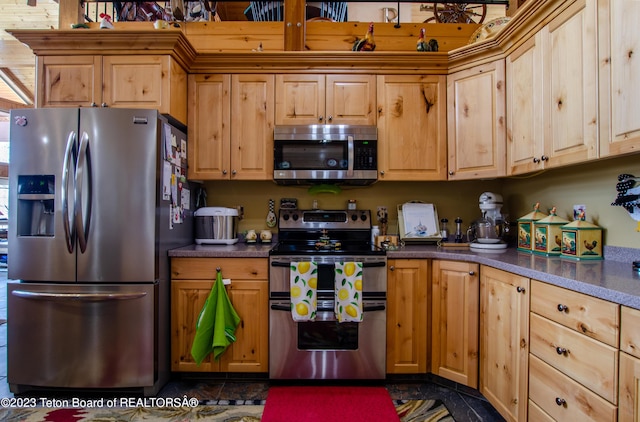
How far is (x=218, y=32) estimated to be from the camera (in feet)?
8.55

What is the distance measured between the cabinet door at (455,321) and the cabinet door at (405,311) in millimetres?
71

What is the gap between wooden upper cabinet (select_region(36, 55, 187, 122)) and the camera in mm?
2117

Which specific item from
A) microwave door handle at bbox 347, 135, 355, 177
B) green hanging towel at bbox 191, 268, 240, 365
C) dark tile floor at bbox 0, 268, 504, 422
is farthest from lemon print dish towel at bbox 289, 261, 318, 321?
microwave door handle at bbox 347, 135, 355, 177

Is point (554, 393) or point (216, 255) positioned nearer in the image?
point (554, 393)

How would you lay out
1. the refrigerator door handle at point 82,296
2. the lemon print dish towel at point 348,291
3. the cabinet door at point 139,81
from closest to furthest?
the refrigerator door handle at point 82,296, the lemon print dish towel at point 348,291, the cabinet door at point 139,81

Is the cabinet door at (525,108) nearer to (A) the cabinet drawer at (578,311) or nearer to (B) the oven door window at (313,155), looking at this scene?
(A) the cabinet drawer at (578,311)

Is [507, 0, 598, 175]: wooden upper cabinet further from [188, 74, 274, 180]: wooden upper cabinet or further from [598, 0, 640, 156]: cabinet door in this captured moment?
[188, 74, 274, 180]: wooden upper cabinet

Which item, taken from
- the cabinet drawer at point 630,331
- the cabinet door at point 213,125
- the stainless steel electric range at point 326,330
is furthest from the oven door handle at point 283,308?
the cabinet drawer at point 630,331

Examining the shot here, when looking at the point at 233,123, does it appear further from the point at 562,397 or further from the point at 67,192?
the point at 562,397

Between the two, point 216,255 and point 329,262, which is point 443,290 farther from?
point 216,255

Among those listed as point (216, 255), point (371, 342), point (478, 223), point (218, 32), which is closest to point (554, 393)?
point (371, 342)

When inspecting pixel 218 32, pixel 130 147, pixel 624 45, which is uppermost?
pixel 218 32

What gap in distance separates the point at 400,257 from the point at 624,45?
4.76 feet

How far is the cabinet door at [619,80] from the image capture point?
1.24 m
